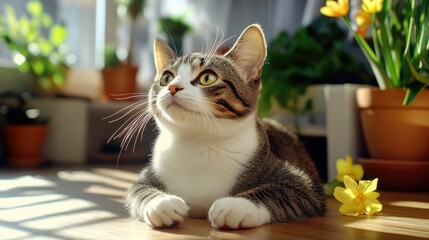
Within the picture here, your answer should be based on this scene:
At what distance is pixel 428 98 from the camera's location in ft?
4.88

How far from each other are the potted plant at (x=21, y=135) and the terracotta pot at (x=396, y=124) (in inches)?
67.2

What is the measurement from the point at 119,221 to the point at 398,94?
103 centimetres

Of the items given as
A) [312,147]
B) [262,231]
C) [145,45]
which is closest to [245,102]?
[262,231]

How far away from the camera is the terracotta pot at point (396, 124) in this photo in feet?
4.91

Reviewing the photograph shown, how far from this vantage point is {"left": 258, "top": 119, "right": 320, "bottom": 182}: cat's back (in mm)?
1239

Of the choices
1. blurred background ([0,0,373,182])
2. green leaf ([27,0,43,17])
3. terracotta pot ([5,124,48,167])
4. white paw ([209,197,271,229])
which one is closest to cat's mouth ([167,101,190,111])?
white paw ([209,197,271,229])

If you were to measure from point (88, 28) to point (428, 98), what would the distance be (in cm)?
239

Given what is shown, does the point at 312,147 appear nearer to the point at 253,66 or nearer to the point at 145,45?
the point at 253,66

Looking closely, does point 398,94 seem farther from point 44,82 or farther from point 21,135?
point 44,82

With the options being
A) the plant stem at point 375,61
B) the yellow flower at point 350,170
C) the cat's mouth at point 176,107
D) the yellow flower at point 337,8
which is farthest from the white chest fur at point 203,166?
the plant stem at point 375,61

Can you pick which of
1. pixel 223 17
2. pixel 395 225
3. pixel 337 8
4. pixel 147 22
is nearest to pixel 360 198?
pixel 395 225

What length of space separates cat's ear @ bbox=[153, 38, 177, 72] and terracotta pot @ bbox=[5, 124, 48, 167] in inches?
55.7

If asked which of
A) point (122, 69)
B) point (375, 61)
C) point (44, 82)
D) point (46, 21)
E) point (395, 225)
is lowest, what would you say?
point (395, 225)

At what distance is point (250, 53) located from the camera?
106 centimetres
